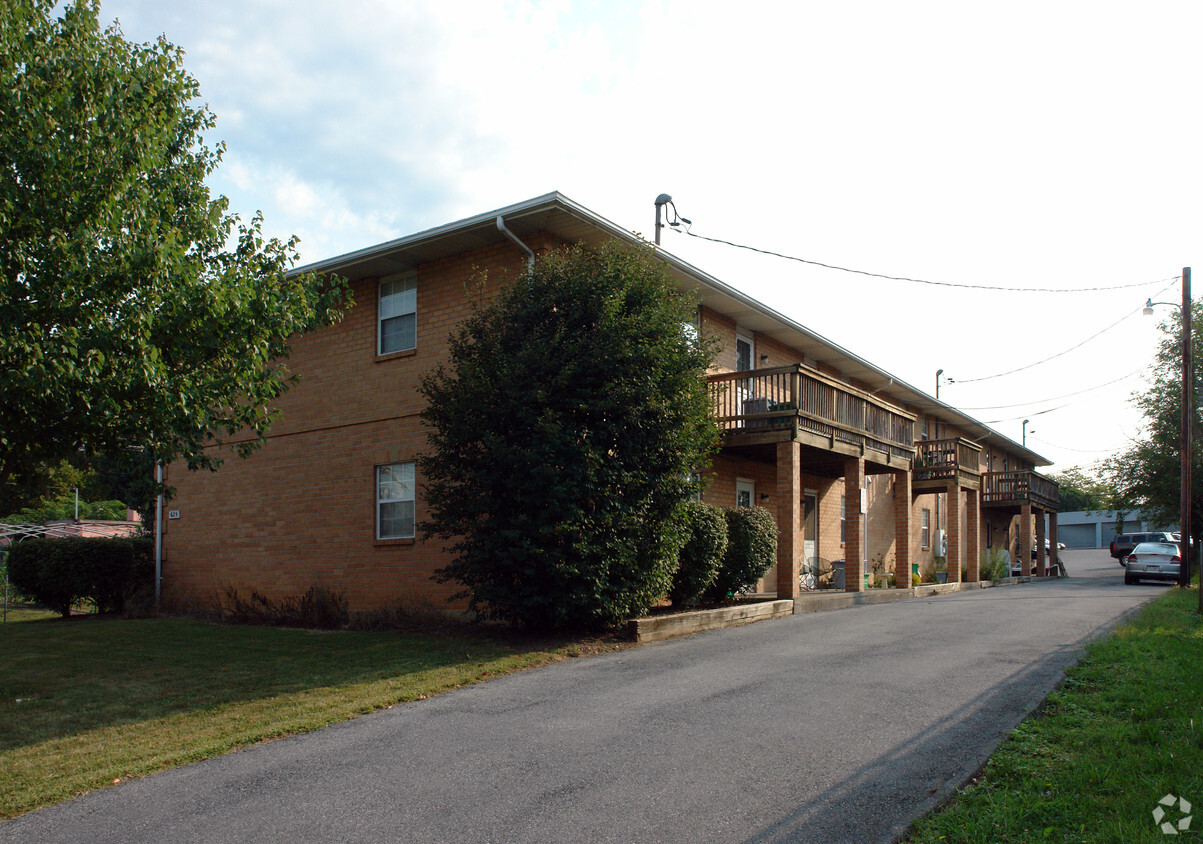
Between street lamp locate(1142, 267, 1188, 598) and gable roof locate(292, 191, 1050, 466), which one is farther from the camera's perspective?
street lamp locate(1142, 267, 1188, 598)

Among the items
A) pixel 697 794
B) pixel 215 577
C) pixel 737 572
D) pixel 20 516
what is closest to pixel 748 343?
pixel 737 572

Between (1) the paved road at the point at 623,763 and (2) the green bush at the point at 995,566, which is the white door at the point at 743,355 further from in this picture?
(2) the green bush at the point at 995,566

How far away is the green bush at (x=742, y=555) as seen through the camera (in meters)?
14.6

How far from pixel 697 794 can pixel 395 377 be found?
1217cm

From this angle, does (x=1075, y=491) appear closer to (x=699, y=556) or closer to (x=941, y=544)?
(x=941, y=544)

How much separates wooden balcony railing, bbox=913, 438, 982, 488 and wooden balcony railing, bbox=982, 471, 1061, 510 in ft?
22.2

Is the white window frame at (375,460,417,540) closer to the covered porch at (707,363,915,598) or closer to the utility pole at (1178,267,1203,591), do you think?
the covered porch at (707,363,915,598)

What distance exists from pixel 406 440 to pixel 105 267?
778cm

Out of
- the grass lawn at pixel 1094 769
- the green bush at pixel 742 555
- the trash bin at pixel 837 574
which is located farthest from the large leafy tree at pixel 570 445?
the trash bin at pixel 837 574

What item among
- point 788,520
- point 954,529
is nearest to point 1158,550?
point 954,529

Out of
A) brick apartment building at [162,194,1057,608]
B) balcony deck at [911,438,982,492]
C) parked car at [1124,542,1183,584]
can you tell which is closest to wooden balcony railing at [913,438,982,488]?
balcony deck at [911,438,982,492]

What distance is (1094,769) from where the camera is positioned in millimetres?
5145

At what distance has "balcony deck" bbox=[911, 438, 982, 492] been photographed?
26.6 meters

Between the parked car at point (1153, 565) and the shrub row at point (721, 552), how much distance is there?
2040 cm
